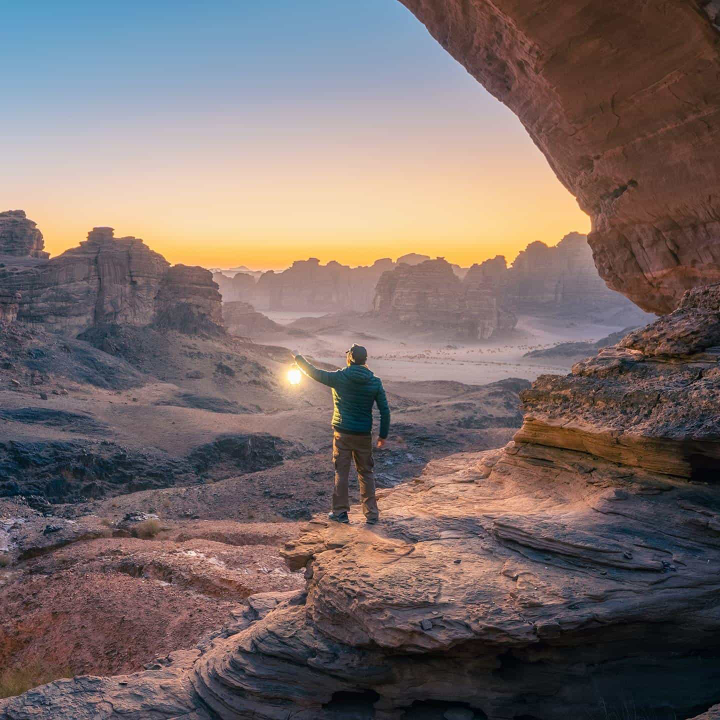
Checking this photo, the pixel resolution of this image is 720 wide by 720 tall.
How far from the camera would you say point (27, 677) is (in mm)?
5438

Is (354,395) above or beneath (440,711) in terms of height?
above

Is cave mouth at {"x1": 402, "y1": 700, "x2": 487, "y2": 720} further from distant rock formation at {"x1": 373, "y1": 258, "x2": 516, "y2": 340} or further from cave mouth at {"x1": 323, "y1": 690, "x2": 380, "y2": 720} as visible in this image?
distant rock formation at {"x1": 373, "y1": 258, "x2": 516, "y2": 340}

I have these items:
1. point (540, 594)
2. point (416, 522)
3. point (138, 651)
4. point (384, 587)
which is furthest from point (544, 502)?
point (138, 651)

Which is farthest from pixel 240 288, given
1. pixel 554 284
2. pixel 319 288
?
pixel 554 284

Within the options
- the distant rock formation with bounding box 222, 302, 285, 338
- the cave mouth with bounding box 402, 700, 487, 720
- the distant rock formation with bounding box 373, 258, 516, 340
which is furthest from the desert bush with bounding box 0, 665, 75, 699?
the distant rock formation with bounding box 373, 258, 516, 340

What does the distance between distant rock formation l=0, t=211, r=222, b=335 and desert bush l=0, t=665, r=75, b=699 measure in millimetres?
30969

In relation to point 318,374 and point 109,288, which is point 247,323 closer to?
point 109,288

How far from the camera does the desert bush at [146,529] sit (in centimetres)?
1006

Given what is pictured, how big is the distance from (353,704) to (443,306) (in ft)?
248

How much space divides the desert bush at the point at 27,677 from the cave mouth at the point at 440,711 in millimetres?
3991

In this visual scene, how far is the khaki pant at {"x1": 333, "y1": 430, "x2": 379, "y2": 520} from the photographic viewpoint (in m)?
5.62

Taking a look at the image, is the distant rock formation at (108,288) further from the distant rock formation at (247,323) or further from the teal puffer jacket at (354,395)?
the teal puffer jacket at (354,395)

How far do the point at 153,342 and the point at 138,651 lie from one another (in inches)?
1253

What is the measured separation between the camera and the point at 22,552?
8.82 metres
